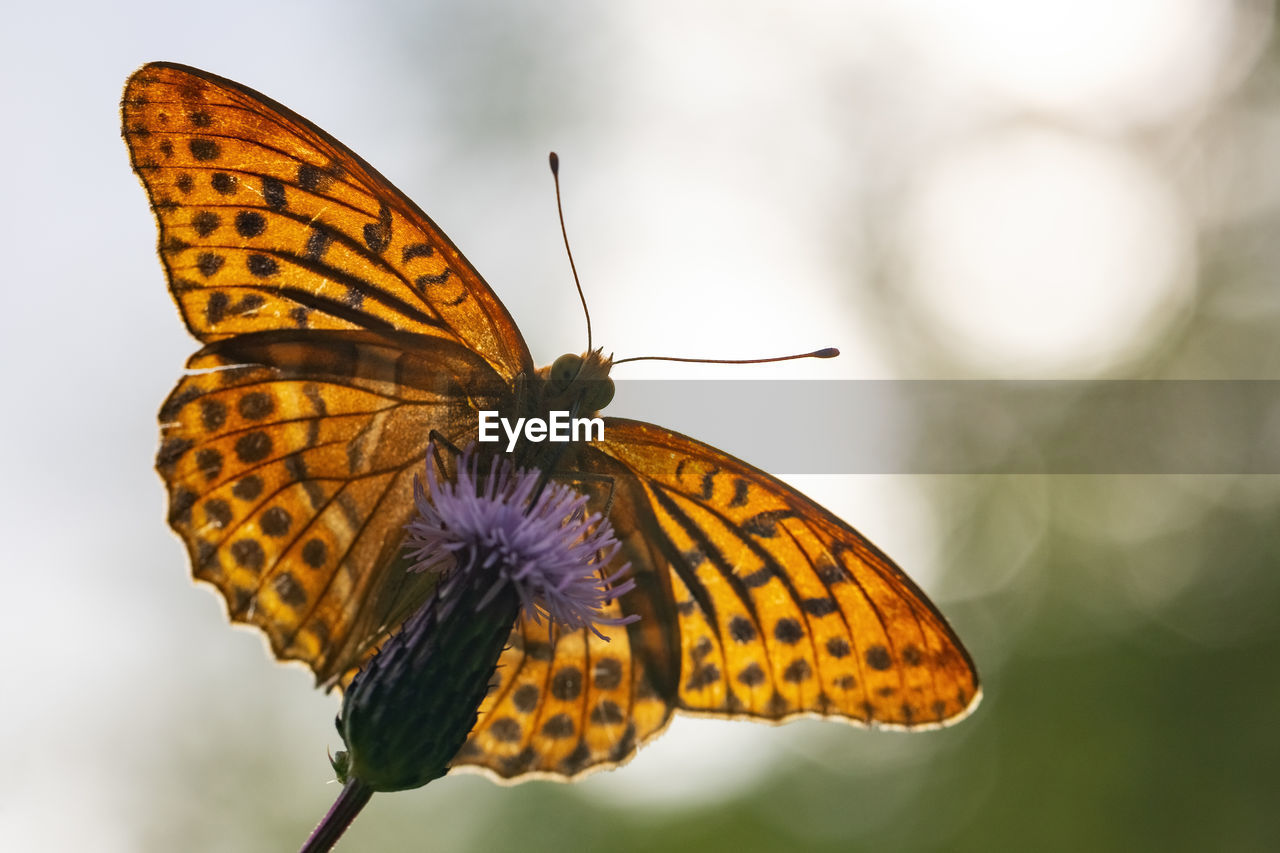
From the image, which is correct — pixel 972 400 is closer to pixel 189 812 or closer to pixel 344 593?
pixel 189 812

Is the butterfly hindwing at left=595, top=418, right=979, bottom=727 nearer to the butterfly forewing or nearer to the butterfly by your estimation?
the butterfly

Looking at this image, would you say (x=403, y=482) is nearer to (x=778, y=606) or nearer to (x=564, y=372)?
(x=564, y=372)

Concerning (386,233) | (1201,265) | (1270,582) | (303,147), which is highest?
(1201,265)

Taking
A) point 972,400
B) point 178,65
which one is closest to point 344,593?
point 178,65

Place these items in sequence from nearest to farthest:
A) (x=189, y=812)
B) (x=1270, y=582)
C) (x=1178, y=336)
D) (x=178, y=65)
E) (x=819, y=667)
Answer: (x=178, y=65)
(x=819, y=667)
(x=189, y=812)
(x=1270, y=582)
(x=1178, y=336)

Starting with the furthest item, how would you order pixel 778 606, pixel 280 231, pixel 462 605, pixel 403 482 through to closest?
pixel 778 606
pixel 403 482
pixel 280 231
pixel 462 605

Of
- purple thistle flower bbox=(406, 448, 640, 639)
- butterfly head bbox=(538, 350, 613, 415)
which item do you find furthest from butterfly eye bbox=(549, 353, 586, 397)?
purple thistle flower bbox=(406, 448, 640, 639)

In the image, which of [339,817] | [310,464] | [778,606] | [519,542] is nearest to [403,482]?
[310,464]
